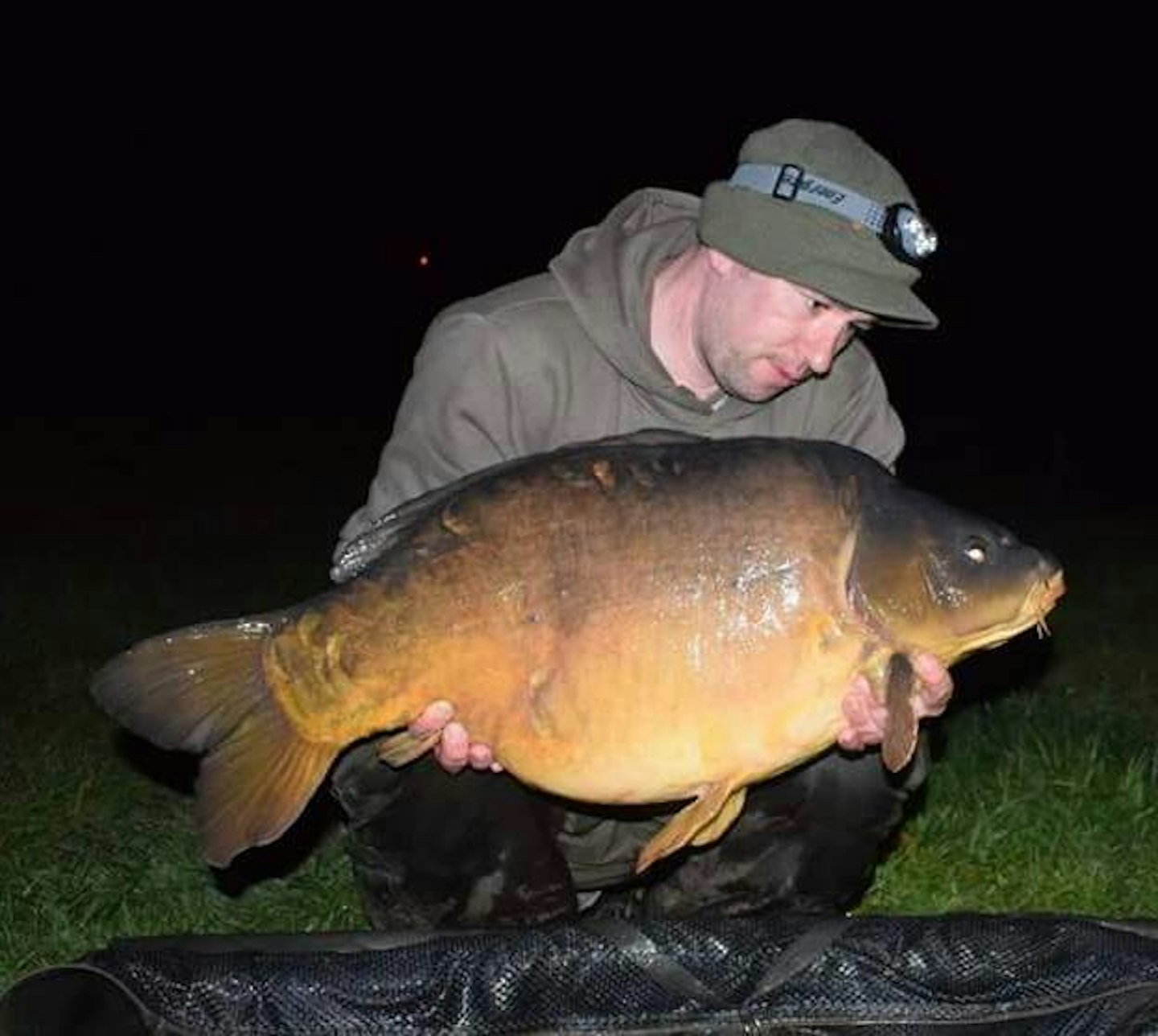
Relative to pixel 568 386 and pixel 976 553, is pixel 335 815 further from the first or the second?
pixel 976 553

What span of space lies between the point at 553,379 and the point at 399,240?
17.4 metres

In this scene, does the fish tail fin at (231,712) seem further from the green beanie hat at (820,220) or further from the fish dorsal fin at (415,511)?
the green beanie hat at (820,220)

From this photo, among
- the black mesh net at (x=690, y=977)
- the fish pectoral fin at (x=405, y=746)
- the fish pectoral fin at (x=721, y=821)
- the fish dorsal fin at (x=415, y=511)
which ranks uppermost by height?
the fish dorsal fin at (x=415, y=511)

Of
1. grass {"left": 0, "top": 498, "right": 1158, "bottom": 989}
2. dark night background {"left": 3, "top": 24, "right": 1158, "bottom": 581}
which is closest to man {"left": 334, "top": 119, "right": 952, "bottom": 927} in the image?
grass {"left": 0, "top": 498, "right": 1158, "bottom": 989}

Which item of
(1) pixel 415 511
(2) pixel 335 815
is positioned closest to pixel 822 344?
(1) pixel 415 511

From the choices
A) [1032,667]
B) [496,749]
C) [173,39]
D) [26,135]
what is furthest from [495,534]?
[173,39]

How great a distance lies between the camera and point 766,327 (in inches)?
82.6

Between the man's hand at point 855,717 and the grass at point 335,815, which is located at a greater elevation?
the man's hand at point 855,717

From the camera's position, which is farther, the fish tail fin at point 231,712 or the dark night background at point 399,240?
the dark night background at point 399,240

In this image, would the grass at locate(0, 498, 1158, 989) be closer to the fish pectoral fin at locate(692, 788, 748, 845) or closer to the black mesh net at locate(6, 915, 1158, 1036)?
the black mesh net at locate(6, 915, 1158, 1036)

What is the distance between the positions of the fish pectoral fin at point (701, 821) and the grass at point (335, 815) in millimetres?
801

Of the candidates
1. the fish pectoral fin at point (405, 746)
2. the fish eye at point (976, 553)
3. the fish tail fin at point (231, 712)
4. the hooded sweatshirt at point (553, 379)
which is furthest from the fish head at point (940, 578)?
the fish tail fin at point (231, 712)

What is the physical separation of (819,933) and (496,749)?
1.60 feet

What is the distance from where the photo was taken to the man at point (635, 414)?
83.0 inches
